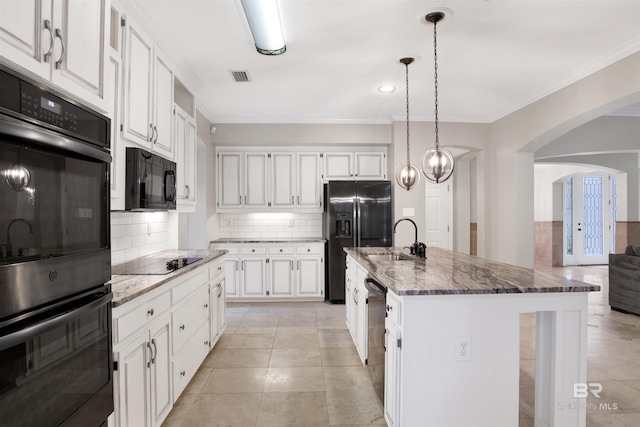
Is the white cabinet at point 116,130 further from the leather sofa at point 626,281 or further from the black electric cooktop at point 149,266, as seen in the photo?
the leather sofa at point 626,281

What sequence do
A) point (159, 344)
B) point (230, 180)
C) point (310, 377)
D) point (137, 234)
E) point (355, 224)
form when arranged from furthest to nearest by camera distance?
point (230, 180), point (355, 224), point (137, 234), point (310, 377), point (159, 344)

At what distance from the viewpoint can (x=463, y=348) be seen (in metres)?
1.74

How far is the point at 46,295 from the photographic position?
3.24ft

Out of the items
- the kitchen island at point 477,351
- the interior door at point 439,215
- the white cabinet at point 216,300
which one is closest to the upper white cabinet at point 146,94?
the white cabinet at point 216,300

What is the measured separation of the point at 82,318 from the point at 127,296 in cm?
38

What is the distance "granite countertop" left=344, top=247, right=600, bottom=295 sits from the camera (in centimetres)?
→ 170

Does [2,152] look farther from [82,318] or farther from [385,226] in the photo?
[385,226]

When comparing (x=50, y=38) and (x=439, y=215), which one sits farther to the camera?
(x=439, y=215)

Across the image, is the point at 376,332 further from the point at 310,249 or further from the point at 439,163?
the point at 310,249

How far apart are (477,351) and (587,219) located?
9.16m

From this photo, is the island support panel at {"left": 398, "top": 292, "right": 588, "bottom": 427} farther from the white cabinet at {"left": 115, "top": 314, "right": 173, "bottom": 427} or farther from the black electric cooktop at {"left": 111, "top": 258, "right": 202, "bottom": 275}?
the black electric cooktop at {"left": 111, "top": 258, "right": 202, "bottom": 275}

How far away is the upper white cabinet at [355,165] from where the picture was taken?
5.20 meters

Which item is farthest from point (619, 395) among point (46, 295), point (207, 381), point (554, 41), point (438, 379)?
point (46, 295)

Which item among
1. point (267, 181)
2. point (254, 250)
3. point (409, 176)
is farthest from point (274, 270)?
point (409, 176)
